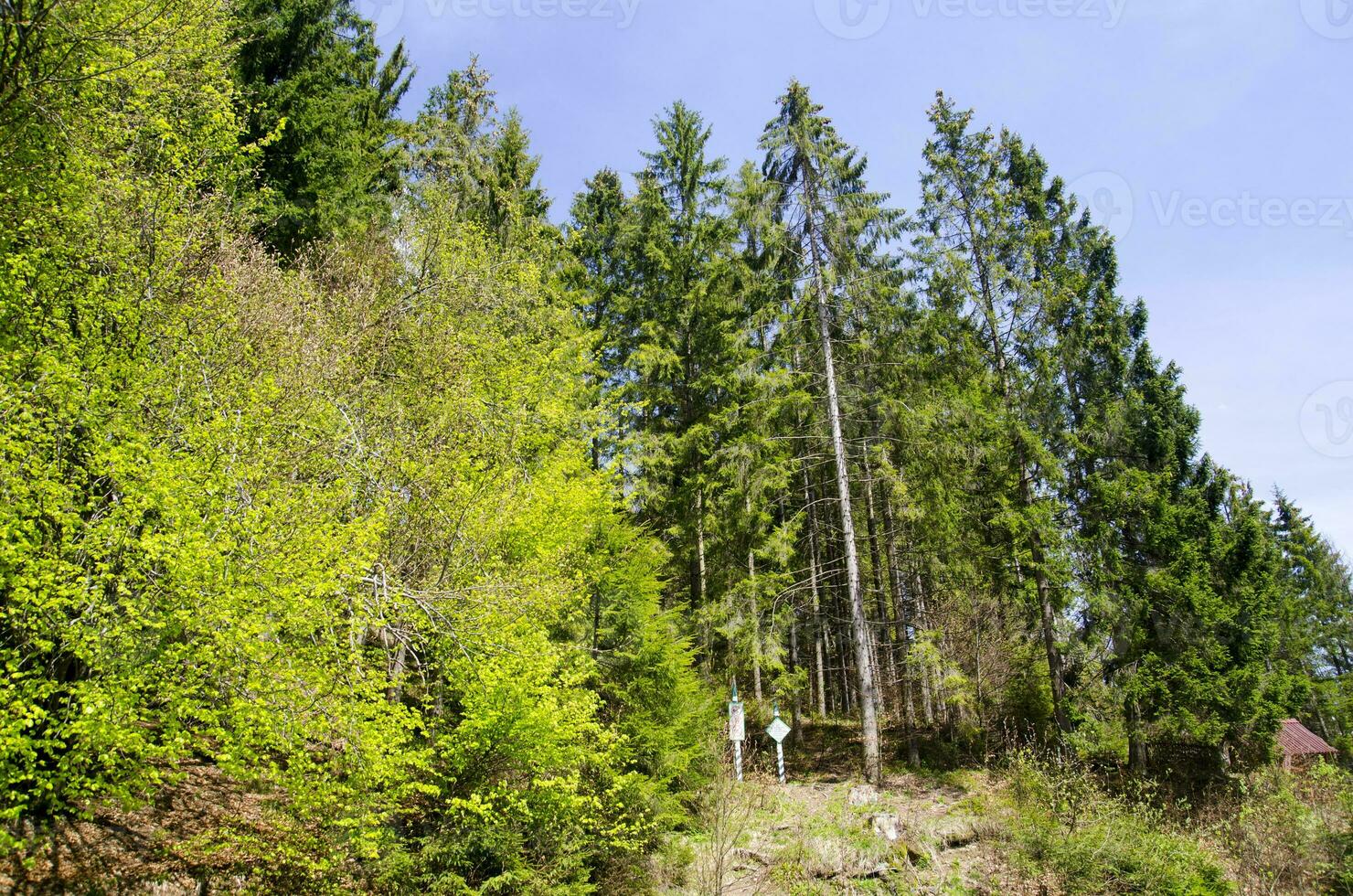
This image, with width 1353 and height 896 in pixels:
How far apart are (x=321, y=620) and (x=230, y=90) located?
24.5 feet

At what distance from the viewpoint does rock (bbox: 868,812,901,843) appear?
10968 mm

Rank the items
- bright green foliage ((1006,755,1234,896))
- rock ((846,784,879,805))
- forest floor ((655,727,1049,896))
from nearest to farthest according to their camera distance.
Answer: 1. bright green foliage ((1006,755,1234,896))
2. forest floor ((655,727,1049,896))
3. rock ((846,784,879,805))

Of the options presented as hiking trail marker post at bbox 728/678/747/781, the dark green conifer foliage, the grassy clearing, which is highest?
the dark green conifer foliage

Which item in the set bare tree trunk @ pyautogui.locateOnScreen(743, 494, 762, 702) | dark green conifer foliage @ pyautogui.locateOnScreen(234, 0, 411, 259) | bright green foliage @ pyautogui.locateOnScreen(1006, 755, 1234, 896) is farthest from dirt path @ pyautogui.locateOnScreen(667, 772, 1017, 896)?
dark green conifer foliage @ pyautogui.locateOnScreen(234, 0, 411, 259)

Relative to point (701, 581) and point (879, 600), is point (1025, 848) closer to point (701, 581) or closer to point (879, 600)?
point (879, 600)

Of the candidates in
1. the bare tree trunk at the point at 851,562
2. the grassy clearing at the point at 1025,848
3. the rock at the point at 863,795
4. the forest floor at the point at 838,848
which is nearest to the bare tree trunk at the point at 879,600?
the bare tree trunk at the point at 851,562

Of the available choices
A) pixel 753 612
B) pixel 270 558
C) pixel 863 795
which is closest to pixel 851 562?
pixel 753 612

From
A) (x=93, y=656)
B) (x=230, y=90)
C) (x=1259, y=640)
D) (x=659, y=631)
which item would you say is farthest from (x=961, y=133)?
(x=93, y=656)

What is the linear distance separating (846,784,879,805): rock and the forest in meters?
0.52

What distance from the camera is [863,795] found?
42.2 feet

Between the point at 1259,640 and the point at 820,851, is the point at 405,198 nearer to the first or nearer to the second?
the point at 820,851

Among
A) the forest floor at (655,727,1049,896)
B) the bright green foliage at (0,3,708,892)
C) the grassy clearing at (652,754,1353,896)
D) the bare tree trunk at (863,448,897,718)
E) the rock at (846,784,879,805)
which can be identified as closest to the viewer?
the bright green foliage at (0,3,708,892)

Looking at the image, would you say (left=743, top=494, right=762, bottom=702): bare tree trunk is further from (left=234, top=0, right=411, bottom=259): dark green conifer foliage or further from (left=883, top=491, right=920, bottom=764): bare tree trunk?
(left=234, top=0, right=411, bottom=259): dark green conifer foliage

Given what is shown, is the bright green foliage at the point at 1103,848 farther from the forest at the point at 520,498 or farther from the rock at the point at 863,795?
the rock at the point at 863,795
